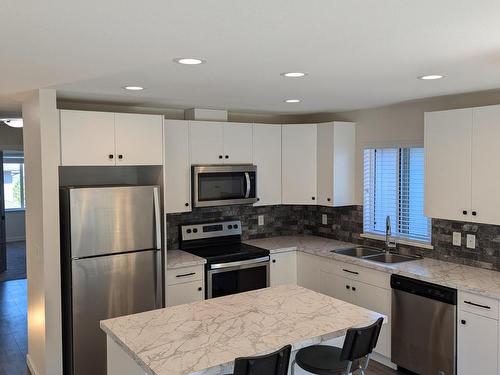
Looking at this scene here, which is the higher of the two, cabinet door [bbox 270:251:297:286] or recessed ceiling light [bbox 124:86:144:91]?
recessed ceiling light [bbox 124:86:144:91]

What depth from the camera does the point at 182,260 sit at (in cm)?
438

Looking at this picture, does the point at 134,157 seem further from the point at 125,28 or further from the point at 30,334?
the point at 125,28

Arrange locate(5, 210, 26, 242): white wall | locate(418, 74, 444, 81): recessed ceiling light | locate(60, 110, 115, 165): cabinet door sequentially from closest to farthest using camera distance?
locate(418, 74, 444, 81): recessed ceiling light, locate(60, 110, 115, 165): cabinet door, locate(5, 210, 26, 242): white wall

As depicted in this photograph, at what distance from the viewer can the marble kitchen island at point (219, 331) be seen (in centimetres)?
225

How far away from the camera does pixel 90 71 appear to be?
2.81m

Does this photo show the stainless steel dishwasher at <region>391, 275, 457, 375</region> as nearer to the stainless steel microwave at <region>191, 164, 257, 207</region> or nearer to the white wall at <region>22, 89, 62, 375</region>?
the stainless steel microwave at <region>191, 164, 257, 207</region>

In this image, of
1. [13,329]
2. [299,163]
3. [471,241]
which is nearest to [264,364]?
[471,241]

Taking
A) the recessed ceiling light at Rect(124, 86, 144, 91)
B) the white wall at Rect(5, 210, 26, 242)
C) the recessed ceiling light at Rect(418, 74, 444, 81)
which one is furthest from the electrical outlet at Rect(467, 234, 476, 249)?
the white wall at Rect(5, 210, 26, 242)

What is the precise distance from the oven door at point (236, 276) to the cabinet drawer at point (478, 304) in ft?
6.32

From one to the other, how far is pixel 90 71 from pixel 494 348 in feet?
10.8

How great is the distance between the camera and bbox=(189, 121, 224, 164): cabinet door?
4.67 metres

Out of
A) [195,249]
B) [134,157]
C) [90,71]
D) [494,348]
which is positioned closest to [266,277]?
[195,249]

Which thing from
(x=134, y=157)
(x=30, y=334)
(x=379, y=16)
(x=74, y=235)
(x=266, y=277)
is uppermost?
(x=379, y=16)

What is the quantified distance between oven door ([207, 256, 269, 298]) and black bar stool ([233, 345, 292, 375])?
2.28 m
